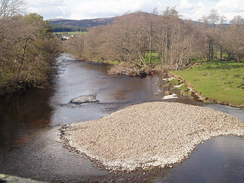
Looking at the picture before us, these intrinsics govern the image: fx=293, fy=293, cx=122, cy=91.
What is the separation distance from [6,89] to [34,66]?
8362 mm

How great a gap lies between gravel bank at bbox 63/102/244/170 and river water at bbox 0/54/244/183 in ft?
3.94

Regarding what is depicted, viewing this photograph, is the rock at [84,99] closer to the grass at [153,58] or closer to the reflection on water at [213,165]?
the reflection on water at [213,165]

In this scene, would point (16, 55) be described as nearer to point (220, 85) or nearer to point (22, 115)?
point (22, 115)

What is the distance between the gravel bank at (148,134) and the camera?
76.9ft

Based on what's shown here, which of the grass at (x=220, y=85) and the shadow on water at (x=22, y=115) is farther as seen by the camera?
the grass at (x=220, y=85)

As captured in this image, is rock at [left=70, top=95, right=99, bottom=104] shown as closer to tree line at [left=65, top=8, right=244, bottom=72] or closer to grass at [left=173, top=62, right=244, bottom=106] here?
grass at [left=173, top=62, right=244, bottom=106]

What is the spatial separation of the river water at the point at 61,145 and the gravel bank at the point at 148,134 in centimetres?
A: 120

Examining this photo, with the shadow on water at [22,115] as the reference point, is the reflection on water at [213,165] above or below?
below

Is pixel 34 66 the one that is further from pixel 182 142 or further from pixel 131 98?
pixel 182 142

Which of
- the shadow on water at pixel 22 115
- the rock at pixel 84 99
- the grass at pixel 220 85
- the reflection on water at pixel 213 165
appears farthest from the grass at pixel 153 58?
the reflection on water at pixel 213 165

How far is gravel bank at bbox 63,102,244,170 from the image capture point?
76.9 feet

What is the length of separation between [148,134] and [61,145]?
8130 millimetres

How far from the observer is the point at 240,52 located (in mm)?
81312

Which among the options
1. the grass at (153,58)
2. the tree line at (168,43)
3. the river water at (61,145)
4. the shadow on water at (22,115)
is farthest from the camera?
the grass at (153,58)
